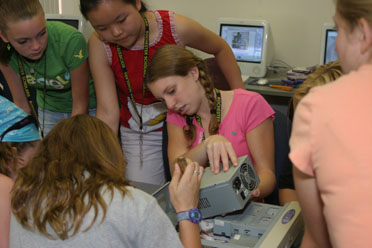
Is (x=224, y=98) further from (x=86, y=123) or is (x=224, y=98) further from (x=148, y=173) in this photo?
(x=86, y=123)

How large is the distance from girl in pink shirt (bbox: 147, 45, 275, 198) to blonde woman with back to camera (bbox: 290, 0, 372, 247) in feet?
2.72

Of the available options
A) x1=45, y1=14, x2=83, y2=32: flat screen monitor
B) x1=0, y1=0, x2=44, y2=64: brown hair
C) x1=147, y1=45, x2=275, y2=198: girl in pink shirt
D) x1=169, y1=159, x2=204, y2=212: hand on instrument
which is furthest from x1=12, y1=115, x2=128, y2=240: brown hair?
x1=45, y1=14, x2=83, y2=32: flat screen monitor

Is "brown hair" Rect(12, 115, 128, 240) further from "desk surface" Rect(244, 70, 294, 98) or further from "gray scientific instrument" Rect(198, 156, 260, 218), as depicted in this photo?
"desk surface" Rect(244, 70, 294, 98)

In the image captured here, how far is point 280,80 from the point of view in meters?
3.80

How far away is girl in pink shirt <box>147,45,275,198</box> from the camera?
69.9 inches

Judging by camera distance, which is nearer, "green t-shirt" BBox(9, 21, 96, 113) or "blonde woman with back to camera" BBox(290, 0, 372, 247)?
"blonde woman with back to camera" BBox(290, 0, 372, 247)

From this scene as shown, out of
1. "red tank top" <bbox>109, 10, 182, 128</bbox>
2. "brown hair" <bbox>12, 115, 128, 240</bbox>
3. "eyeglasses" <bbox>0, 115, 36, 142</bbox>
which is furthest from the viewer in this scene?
"red tank top" <bbox>109, 10, 182, 128</bbox>

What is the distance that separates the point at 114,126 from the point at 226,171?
2.96ft

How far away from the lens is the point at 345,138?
2.68 ft

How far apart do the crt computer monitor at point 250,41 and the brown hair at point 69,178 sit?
2794 millimetres

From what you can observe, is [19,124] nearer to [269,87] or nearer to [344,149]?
[344,149]

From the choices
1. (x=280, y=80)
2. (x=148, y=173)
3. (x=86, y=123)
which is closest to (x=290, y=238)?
(x=86, y=123)

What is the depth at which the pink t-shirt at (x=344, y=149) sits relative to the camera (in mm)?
812

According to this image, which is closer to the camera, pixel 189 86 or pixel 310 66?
pixel 189 86
